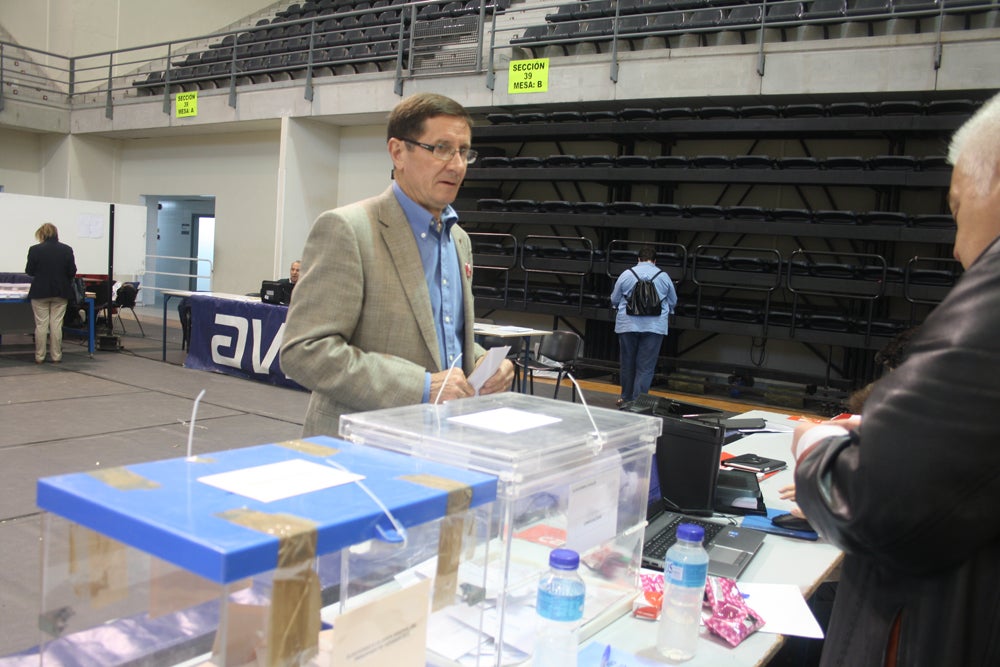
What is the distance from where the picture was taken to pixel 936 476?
30.4 inches

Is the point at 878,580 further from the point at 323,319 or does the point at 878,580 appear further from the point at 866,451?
the point at 323,319

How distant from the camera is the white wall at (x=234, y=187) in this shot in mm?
12625

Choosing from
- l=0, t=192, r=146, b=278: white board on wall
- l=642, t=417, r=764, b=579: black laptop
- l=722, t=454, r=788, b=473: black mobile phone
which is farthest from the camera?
l=0, t=192, r=146, b=278: white board on wall

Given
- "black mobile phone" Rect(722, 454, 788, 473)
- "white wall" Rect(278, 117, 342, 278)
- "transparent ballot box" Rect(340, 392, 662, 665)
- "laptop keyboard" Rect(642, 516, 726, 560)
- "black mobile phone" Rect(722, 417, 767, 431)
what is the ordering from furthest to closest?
1. "white wall" Rect(278, 117, 342, 278)
2. "black mobile phone" Rect(722, 417, 767, 431)
3. "black mobile phone" Rect(722, 454, 788, 473)
4. "laptop keyboard" Rect(642, 516, 726, 560)
5. "transparent ballot box" Rect(340, 392, 662, 665)

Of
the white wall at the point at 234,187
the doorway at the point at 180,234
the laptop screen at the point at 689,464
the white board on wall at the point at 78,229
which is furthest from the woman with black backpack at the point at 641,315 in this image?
the doorway at the point at 180,234

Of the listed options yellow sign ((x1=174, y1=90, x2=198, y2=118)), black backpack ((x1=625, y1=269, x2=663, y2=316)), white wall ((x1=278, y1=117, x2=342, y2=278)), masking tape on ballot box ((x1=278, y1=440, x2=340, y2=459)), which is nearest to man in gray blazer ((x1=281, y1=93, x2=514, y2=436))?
masking tape on ballot box ((x1=278, y1=440, x2=340, y2=459))

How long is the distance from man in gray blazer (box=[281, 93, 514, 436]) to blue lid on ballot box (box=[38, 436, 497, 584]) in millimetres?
585

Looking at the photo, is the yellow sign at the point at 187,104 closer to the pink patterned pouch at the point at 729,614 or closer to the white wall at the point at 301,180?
the white wall at the point at 301,180

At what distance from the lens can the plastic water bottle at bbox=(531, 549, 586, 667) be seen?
3.13ft

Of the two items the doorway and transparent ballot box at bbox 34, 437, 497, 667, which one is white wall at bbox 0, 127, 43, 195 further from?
transparent ballot box at bbox 34, 437, 497, 667

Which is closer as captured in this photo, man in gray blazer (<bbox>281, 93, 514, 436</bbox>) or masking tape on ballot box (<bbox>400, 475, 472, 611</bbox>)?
masking tape on ballot box (<bbox>400, 475, 472, 611</bbox>)

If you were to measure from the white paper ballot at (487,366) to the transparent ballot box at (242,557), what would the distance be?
0.62 metres

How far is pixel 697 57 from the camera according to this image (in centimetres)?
792

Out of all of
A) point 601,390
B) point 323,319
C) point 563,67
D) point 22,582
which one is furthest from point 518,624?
point 563,67
